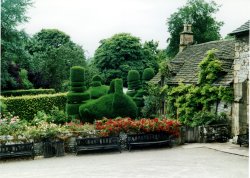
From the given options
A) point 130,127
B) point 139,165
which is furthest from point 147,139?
point 139,165

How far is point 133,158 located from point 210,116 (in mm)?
6465

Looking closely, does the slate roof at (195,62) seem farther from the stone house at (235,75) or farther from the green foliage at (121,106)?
the green foliage at (121,106)

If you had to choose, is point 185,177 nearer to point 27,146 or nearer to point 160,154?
point 160,154

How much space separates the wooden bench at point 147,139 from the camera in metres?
17.4

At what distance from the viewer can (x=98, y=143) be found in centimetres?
1702

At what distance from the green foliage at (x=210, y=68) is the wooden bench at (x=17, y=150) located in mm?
10600

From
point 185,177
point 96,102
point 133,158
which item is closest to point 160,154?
point 133,158

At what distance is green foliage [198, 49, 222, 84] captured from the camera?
2103 cm

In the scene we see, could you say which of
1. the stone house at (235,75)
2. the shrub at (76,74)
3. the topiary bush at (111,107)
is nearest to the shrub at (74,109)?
the topiary bush at (111,107)

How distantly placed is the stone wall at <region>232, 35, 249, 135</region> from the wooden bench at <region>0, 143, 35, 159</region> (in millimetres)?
10192

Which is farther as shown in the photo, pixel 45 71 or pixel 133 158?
pixel 45 71

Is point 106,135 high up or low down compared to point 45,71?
down

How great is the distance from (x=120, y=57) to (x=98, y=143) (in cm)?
3061

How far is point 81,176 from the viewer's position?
40.3 feet
